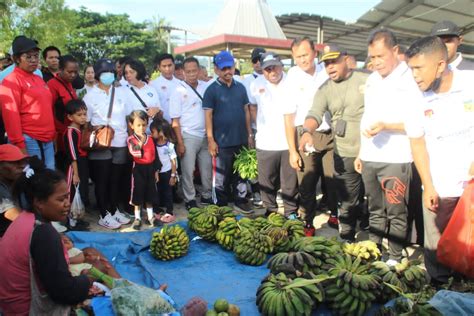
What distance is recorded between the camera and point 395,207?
12.3 feet

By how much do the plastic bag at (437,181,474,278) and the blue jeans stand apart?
164 inches

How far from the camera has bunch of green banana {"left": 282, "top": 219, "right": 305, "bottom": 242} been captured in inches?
163

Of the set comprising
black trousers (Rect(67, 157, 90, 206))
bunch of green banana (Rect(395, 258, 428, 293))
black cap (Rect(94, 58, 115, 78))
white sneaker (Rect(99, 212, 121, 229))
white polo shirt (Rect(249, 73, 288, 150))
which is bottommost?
white sneaker (Rect(99, 212, 121, 229))

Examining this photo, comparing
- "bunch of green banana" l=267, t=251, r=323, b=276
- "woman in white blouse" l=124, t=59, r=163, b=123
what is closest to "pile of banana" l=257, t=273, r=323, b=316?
"bunch of green banana" l=267, t=251, r=323, b=276

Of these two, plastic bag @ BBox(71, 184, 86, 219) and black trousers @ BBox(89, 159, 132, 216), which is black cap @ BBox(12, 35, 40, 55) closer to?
black trousers @ BBox(89, 159, 132, 216)

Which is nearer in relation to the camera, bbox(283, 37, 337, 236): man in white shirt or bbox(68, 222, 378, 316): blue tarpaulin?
bbox(68, 222, 378, 316): blue tarpaulin

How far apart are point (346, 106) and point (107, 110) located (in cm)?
311

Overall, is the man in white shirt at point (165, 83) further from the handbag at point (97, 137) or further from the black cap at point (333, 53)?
the black cap at point (333, 53)

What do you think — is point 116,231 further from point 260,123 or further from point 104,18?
point 104,18

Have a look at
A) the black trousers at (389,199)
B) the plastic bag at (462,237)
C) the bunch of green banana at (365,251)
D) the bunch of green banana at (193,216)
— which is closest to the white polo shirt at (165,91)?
the bunch of green banana at (193,216)

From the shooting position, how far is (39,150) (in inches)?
186

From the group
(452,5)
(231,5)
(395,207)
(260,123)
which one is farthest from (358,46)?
(395,207)

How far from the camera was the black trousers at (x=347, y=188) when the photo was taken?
14.3 ft

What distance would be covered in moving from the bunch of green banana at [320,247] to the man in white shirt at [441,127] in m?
0.88
